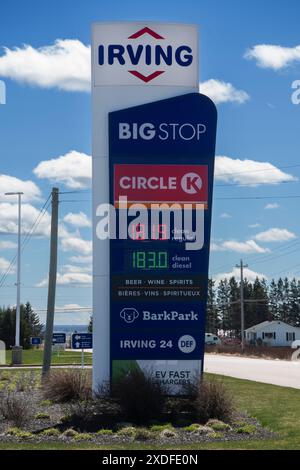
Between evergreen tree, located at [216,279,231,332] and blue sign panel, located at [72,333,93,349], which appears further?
evergreen tree, located at [216,279,231,332]

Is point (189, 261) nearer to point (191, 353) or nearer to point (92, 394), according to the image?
point (191, 353)

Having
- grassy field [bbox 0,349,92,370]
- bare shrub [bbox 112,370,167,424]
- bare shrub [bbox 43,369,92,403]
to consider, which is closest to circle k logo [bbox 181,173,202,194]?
bare shrub [bbox 112,370,167,424]

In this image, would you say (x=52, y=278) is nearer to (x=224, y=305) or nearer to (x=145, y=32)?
(x=145, y=32)

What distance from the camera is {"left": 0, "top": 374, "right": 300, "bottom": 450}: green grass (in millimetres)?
11336

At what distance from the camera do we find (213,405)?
45.8 ft

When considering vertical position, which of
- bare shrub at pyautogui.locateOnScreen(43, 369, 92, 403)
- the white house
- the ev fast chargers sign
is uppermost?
the ev fast chargers sign

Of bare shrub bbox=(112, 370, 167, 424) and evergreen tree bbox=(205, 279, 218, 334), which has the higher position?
evergreen tree bbox=(205, 279, 218, 334)

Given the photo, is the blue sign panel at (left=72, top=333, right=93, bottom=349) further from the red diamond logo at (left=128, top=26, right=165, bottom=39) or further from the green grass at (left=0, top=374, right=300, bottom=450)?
the red diamond logo at (left=128, top=26, right=165, bottom=39)

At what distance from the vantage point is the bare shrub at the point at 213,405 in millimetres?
13805

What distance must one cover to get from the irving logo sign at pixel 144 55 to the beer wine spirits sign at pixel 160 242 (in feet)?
2.86

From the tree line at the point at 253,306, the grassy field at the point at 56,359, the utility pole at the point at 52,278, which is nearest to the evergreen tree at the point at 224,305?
the tree line at the point at 253,306

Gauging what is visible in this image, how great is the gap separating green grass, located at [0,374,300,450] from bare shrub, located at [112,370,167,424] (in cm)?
198

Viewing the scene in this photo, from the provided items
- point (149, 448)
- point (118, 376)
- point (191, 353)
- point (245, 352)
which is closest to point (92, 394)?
point (118, 376)

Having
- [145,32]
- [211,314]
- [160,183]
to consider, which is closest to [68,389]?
[160,183]
